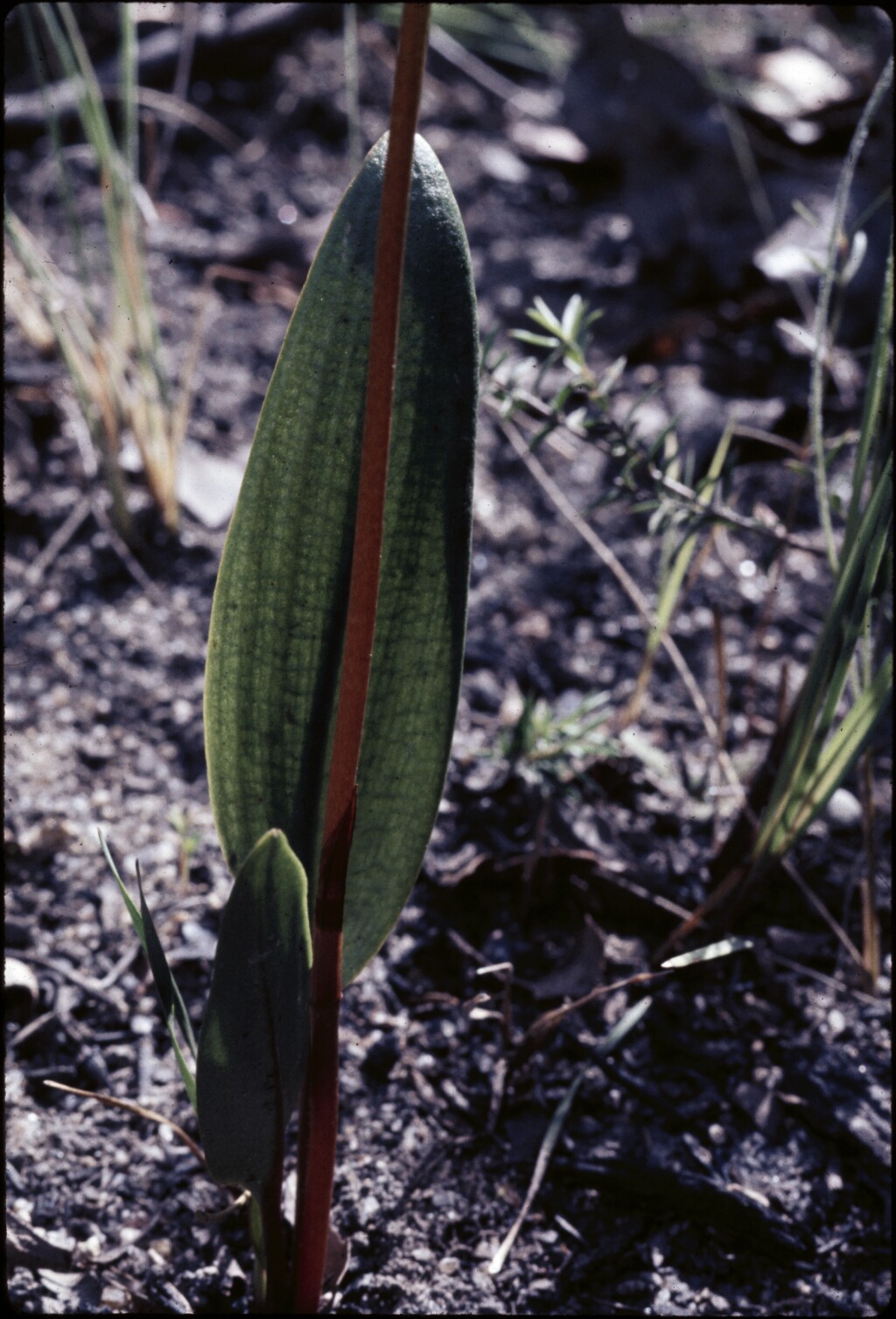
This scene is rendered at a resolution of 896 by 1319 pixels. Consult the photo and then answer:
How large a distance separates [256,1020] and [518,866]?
45 cm

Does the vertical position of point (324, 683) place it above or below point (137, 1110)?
above

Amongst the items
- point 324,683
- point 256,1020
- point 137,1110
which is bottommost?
point 137,1110

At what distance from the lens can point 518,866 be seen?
96 cm

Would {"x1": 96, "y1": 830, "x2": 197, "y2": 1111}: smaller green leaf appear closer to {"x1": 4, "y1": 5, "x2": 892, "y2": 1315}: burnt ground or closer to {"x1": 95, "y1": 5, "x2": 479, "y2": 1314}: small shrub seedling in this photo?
{"x1": 95, "y1": 5, "x2": 479, "y2": 1314}: small shrub seedling

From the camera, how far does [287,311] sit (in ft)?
5.15

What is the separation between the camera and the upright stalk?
0.44m

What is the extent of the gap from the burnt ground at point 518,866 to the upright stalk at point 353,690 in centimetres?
12

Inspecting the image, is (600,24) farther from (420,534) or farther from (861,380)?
(420,534)

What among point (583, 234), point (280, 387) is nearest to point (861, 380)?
point (583, 234)

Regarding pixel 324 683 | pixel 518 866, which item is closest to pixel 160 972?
pixel 324 683

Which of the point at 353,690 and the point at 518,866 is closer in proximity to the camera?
the point at 353,690

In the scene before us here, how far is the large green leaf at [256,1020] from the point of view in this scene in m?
0.51

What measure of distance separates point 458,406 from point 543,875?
49 cm

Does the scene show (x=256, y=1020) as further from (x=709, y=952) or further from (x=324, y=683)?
(x=709, y=952)
